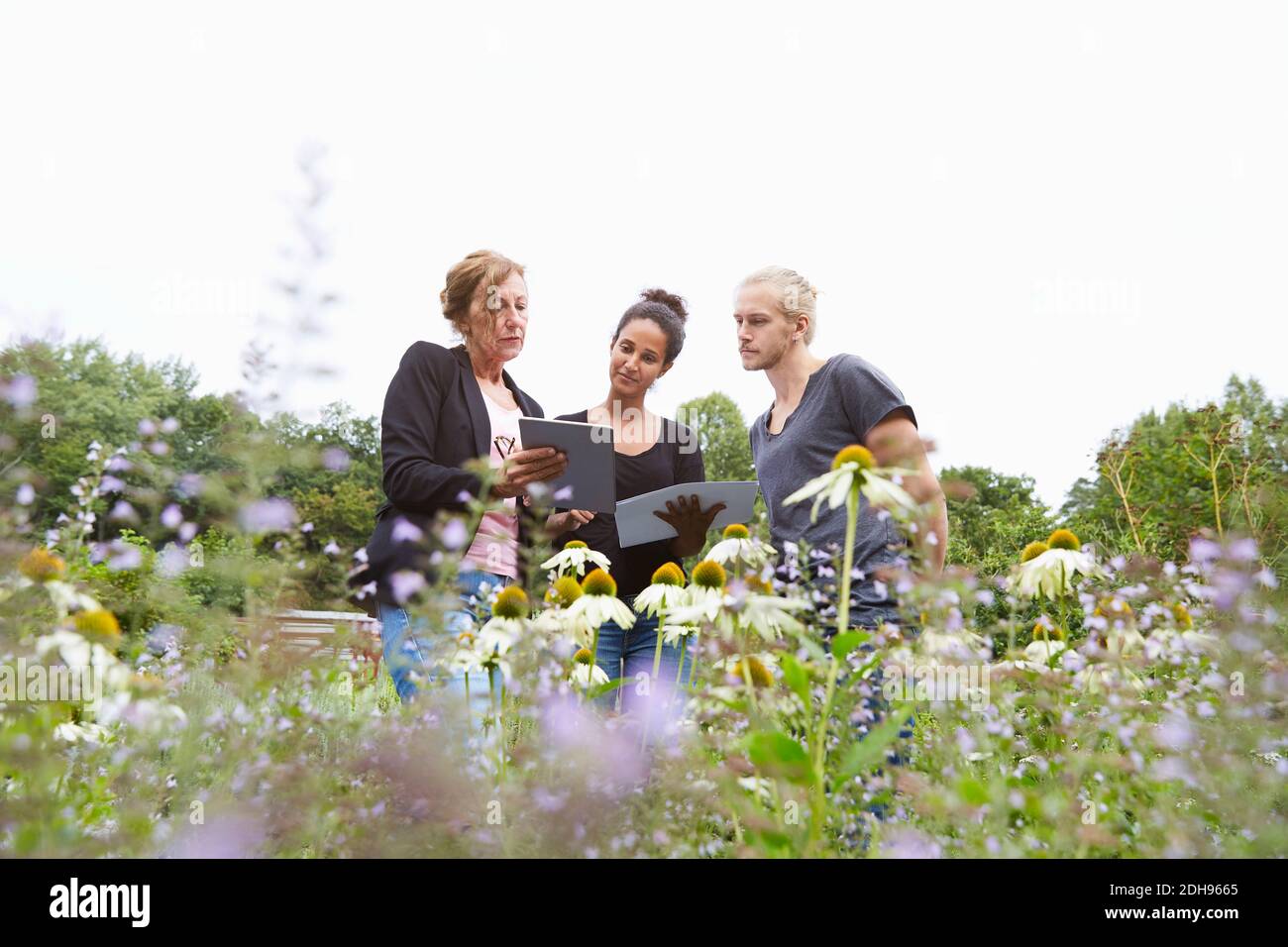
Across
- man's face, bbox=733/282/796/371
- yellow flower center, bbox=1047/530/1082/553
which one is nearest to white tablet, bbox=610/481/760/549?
man's face, bbox=733/282/796/371

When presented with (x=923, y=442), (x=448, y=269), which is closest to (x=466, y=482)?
(x=448, y=269)

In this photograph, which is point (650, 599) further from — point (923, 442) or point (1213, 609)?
point (1213, 609)

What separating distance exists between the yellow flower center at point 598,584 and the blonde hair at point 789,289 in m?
1.36

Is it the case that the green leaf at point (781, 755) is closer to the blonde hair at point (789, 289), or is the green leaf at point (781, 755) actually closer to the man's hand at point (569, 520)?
the man's hand at point (569, 520)

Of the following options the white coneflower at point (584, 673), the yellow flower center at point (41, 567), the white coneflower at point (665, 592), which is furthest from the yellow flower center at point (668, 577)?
the yellow flower center at point (41, 567)

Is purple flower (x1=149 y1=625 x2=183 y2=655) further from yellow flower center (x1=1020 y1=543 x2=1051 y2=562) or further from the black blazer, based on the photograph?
yellow flower center (x1=1020 y1=543 x2=1051 y2=562)

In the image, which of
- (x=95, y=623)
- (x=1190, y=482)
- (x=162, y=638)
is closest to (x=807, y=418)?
(x=162, y=638)

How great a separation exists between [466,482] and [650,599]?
0.84m

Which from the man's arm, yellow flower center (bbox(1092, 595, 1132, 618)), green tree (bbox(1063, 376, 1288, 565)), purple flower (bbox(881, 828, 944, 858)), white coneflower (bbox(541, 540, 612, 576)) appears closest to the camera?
purple flower (bbox(881, 828, 944, 858))

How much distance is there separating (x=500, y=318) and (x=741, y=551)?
177 cm

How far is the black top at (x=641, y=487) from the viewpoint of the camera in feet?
12.6

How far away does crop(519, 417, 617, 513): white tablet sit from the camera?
130 inches

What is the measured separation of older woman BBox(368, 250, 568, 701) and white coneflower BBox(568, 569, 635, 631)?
43 centimetres
